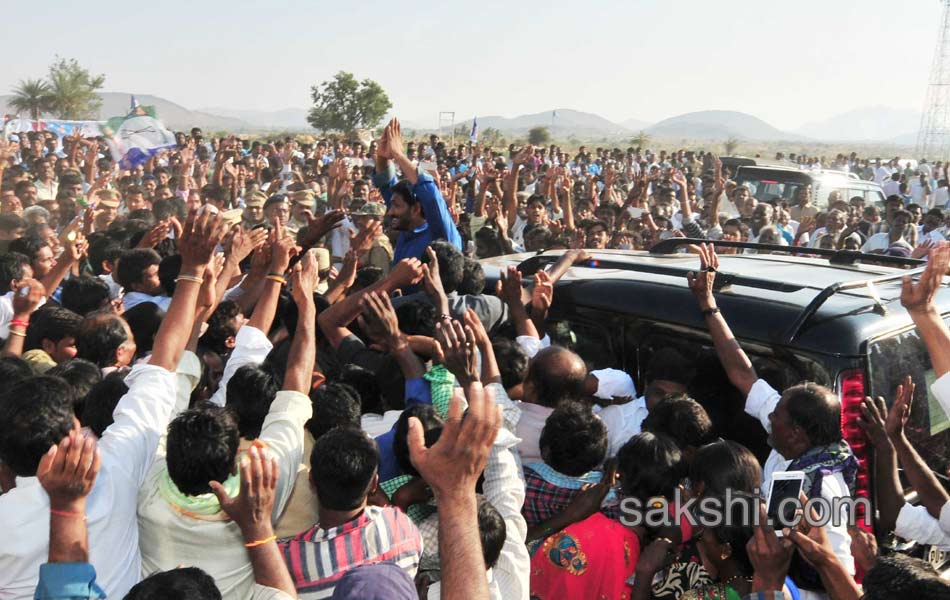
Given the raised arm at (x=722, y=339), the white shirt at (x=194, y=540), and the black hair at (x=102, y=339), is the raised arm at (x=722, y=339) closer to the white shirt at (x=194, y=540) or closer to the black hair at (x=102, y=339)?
the white shirt at (x=194, y=540)

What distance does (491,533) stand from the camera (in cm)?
235

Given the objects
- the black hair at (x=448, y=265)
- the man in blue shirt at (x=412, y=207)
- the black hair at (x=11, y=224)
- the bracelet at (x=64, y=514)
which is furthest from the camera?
the black hair at (x=11, y=224)

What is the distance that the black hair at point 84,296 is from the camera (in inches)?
191

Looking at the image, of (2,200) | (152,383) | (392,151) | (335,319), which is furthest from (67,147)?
(152,383)

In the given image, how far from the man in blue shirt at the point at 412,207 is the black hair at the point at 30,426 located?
343cm

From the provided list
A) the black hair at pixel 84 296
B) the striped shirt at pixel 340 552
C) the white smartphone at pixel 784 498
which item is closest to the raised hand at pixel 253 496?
the striped shirt at pixel 340 552

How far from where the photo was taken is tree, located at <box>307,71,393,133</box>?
56875 millimetres

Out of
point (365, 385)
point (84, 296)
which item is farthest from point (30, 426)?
point (84, 296)

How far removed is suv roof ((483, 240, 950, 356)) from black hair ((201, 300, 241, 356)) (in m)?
1.73

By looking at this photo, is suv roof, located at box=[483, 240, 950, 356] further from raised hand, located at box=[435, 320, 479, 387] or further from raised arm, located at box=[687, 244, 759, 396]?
raised hand, located at box=[435, 320, 479, 387]

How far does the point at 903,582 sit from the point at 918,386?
148 centimetres

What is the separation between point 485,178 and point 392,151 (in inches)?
167

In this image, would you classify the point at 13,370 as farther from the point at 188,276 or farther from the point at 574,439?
the point at 574,439

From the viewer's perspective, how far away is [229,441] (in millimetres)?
2404
